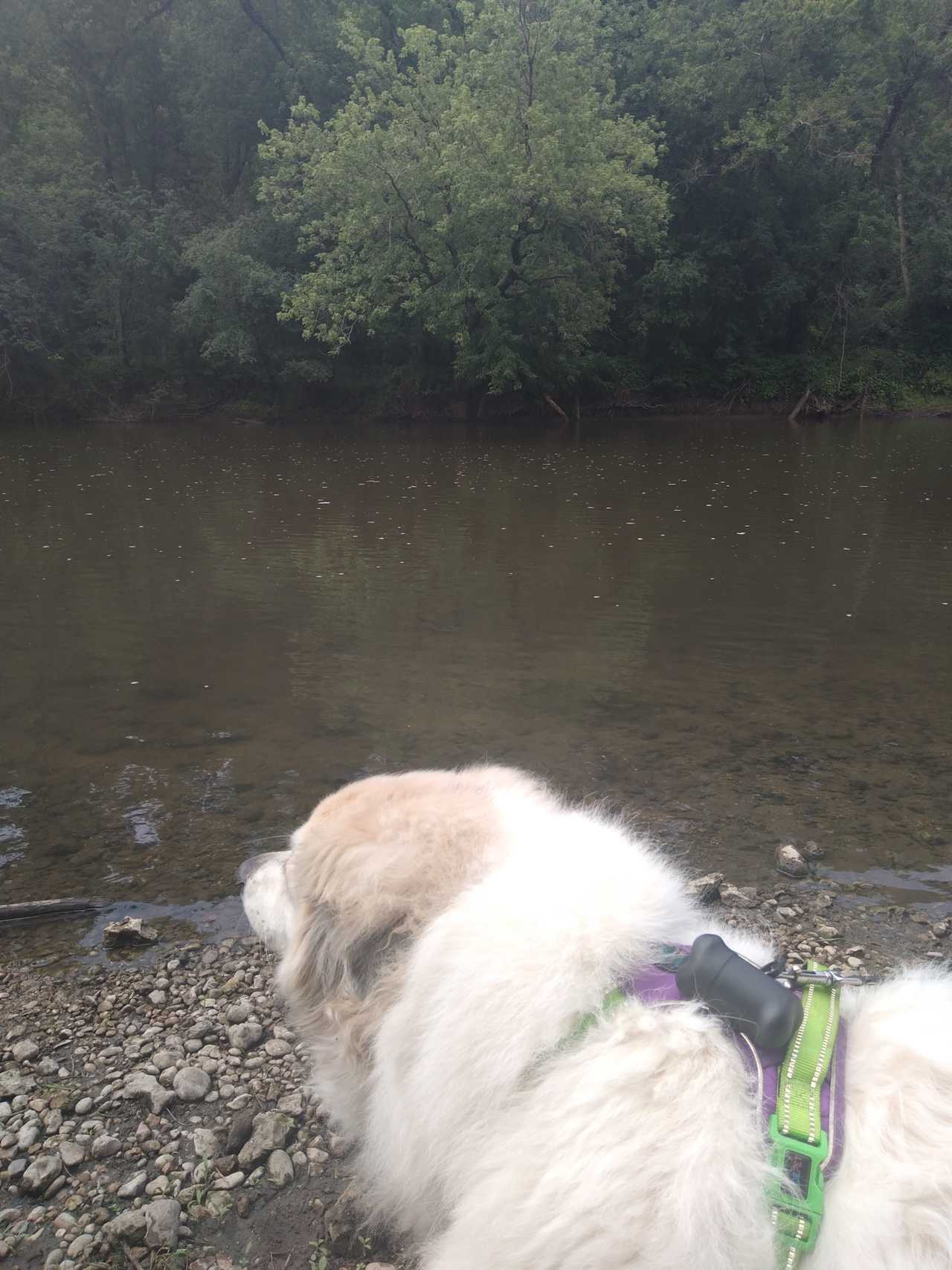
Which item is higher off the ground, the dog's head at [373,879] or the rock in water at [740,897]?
the dog's head at [373,879]

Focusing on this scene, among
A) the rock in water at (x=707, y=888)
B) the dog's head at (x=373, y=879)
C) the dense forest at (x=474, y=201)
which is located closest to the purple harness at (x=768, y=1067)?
the dog's head at (x=373, y=879)

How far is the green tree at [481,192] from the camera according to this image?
23.3 metres

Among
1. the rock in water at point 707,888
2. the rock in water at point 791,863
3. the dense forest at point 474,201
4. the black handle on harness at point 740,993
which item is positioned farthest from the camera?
the dense forest at point 474,201

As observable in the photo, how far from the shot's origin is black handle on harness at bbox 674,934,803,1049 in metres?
1.31

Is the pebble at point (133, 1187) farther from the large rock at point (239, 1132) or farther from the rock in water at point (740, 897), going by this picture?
the rock in water at point (740, 897)

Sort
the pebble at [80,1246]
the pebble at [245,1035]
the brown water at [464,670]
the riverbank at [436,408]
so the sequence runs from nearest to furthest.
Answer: the pebble at [80,1246] → the pebble at [245,1035] → the brown water at [464,670] → the riverbank at [436,408]

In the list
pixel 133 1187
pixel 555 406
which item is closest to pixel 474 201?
pixel 555 406

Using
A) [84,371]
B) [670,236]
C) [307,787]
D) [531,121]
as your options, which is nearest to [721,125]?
[670,236]

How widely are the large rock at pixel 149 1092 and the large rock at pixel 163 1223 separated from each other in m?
0.35

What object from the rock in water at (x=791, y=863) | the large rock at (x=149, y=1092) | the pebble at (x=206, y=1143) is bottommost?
the large rock at (x=149, y=1092)

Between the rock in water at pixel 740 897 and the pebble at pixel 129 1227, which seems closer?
the pebble at pixel 129 1227

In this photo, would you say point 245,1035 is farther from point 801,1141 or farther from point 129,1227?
point 801,1141

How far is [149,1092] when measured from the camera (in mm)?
2580

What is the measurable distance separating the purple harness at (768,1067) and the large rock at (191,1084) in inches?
72.7
